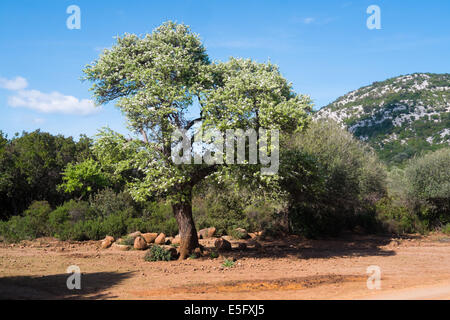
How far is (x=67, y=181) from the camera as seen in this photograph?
26203 mm

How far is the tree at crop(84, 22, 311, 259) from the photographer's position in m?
13.1

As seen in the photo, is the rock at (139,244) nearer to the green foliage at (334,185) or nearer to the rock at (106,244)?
the rock at (106,244)

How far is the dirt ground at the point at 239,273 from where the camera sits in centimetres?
940

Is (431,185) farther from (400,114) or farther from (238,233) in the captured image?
(400,114)

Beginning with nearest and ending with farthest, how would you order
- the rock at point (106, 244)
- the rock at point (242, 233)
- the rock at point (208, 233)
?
the rock at point (106, 244) < the rock at point (242, 233) < the rock at point (208, 233)

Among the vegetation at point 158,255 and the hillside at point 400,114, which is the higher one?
the hillside at point 400,114

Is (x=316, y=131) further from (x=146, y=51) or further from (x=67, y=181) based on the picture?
(x=67, y=181)

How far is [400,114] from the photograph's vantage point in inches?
2633

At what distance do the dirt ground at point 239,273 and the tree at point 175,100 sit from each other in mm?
2762

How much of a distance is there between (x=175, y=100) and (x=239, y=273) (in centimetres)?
628

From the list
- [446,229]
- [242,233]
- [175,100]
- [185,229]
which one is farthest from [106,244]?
[446,229]

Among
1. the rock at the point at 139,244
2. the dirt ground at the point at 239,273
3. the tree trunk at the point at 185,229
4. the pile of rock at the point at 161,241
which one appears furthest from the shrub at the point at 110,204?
the tree trunk at the point at 185,229

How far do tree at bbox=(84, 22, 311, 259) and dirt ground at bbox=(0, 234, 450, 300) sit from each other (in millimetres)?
2762

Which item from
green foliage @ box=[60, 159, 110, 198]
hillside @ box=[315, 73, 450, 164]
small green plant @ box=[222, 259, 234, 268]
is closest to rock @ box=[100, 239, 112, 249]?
green foliage @ box=[60, 159, 110, 198]
